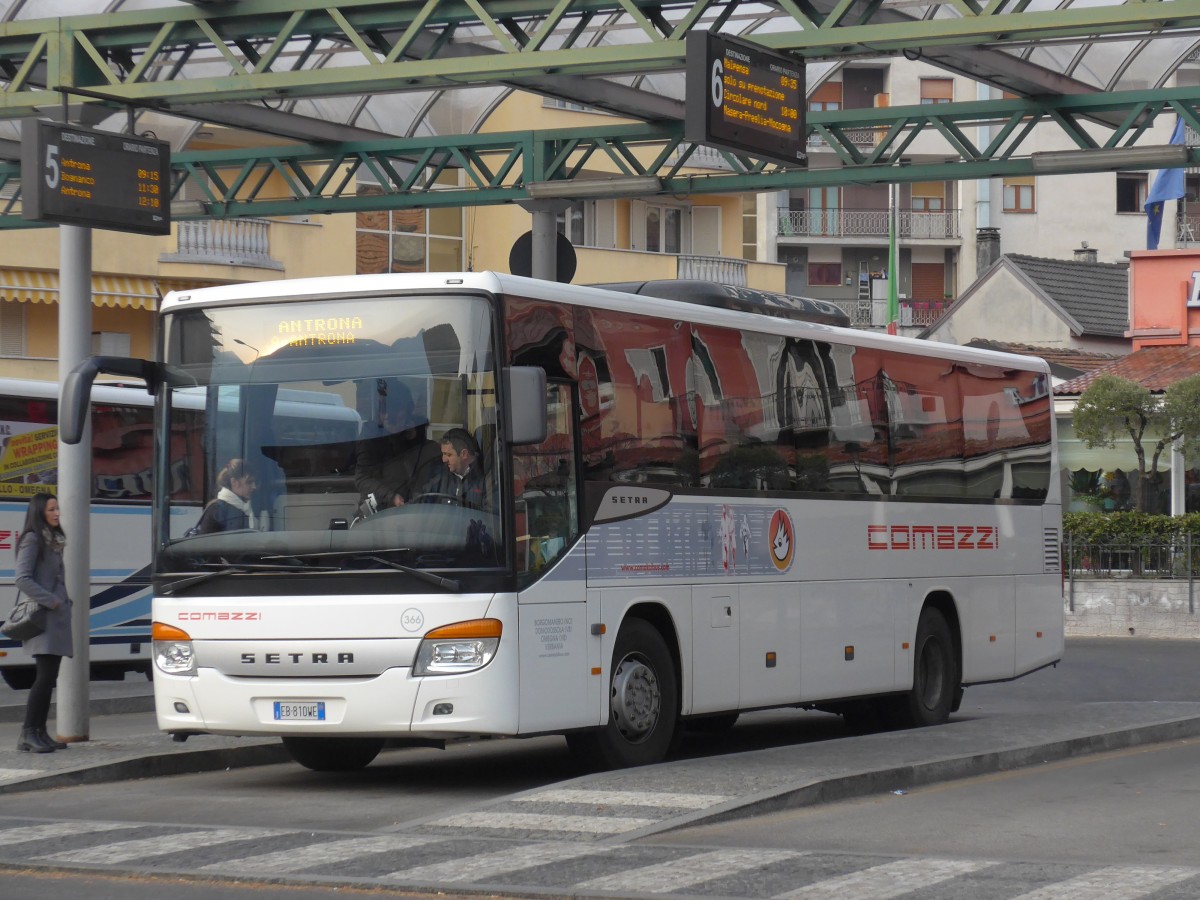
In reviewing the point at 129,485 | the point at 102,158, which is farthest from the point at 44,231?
the point at 102,158

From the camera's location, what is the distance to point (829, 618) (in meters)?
15.4

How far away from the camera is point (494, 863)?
9078 millimetres

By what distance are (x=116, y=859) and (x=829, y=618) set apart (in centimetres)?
715

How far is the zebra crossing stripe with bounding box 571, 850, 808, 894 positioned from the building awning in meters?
28.9

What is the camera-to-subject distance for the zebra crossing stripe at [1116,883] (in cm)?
813

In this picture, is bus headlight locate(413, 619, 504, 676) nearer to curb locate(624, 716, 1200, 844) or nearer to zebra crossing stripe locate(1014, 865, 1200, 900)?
curb locate(624, 716, 1200, 844)

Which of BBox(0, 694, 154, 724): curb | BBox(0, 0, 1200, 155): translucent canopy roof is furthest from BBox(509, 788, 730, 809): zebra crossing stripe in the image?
BBox(0, 694, 154, 724): curb

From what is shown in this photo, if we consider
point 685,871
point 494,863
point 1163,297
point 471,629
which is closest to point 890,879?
point 685,871

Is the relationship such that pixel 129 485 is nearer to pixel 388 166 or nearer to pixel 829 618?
pixel 388 166

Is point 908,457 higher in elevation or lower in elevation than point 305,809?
higher

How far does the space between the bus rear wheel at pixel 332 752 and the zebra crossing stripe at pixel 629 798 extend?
2764mm

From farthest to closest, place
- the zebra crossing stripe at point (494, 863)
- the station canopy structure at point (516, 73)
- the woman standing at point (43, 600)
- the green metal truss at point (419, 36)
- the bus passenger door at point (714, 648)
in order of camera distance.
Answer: the station canopy structure at point (516, 73), the green metal truss at point (419, 36), the woman standing at point (43, 600), the bus passenger door at point (714, 648), the zebra crossing stripe at point (494, 863)

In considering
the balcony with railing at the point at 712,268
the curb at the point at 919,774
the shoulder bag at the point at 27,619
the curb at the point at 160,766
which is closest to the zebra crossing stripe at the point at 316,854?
the curb at the point at 919,774

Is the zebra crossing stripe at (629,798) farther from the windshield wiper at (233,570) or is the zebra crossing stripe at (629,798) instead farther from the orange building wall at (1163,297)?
the orange building wall at (1163,297)
